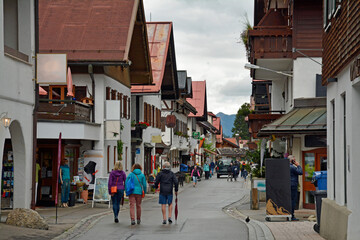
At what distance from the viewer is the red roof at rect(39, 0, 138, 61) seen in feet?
93.8

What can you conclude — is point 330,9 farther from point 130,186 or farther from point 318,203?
point 130,186

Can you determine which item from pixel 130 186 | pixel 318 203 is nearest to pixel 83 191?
pixel 130 186

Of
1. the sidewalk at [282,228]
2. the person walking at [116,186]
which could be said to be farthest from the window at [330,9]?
the person walking at [116,186]

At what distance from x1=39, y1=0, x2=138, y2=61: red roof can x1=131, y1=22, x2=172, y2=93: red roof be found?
9.80 m

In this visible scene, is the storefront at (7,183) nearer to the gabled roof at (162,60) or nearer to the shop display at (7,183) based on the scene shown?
the shop display at (7,183)

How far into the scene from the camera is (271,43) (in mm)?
28484

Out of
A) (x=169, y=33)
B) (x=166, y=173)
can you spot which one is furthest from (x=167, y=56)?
(x=166, y=173)

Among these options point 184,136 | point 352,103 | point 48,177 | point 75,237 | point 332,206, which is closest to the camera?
point 352,103

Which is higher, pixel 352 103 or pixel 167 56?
pixel 167 56

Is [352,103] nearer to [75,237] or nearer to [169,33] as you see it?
[75,237]

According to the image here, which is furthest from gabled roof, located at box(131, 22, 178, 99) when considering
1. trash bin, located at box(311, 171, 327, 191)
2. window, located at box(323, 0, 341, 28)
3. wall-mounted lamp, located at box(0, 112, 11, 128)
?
window, located at box(323, 0, 341, 28)

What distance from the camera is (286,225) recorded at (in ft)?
60.1

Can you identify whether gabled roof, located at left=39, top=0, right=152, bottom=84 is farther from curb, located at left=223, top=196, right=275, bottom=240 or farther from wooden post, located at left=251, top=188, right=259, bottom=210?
curb, located at left=223, top=196, right=275, bottom=240

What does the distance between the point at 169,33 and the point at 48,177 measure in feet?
64.0
